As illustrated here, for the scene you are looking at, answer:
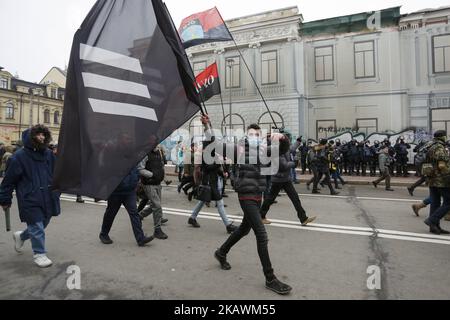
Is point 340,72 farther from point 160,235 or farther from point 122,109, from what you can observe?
point 122,109

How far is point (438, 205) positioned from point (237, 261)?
3914 millimetres

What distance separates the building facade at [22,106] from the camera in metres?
40.6

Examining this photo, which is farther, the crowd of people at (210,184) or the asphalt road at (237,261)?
the crowd of people at (210,184)

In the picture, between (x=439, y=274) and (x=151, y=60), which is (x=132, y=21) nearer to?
(x=151, y=60)

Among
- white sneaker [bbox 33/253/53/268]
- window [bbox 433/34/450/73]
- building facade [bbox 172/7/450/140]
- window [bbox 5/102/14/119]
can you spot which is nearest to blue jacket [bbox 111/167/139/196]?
white sneaker [bbox 33/253/53/268]

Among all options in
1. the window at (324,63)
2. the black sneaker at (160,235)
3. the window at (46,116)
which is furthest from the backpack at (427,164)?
the window at (46,116)

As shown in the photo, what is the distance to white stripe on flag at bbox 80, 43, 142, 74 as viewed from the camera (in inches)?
126

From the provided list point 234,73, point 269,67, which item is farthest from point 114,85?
point 234,73

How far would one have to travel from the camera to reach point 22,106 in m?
42.6

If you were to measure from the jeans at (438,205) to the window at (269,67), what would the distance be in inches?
675

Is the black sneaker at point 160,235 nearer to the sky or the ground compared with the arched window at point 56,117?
nearer to the ground

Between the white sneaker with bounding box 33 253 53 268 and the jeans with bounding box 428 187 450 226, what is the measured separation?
604 cm

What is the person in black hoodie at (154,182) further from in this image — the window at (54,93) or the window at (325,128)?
the window at (54,93)

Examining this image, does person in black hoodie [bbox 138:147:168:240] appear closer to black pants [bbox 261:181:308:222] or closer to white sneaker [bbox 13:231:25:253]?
white sneaker [bbox 13:231:25:253]
